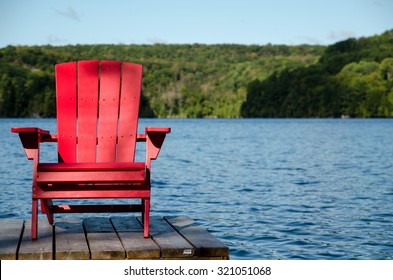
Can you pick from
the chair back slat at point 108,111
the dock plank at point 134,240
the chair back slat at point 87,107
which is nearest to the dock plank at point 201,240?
the dock plank at point 134,240

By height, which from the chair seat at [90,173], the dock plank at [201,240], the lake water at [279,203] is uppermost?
the chair seat at [90,173]

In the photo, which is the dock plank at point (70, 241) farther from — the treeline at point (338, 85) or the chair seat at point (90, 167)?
the treeline at point (338, 85)

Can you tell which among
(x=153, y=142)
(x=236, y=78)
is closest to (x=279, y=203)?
(x=153, y=142)

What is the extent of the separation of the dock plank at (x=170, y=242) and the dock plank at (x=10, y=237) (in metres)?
0.84

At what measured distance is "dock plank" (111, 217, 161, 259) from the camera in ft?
13.2

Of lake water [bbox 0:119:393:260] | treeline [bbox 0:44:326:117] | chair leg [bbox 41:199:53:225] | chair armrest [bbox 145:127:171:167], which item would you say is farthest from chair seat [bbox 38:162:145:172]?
treeline [bbox 0:44:326:117]

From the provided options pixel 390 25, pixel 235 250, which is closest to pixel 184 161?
pixel 235 250

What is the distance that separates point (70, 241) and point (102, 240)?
0.63 ft

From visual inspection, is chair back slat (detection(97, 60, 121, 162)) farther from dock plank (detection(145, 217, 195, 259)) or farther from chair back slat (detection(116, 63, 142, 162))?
dock plank (detection(145, 217, 195, 259))

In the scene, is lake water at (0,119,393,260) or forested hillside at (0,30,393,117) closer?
lake water at (0,119,393,260)

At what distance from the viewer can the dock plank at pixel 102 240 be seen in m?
3.99

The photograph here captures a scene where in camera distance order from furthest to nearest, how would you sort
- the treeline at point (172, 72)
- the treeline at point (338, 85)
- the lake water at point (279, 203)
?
the treeline at point (338, 85) → the treeline at point (172, 72) → the lake water at point (279, 203)
